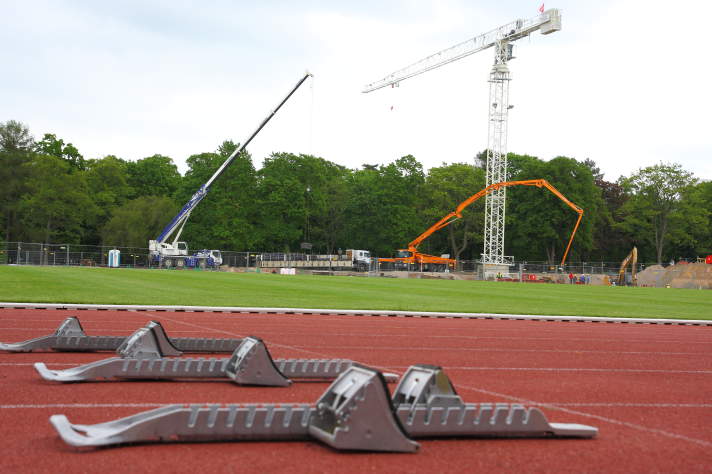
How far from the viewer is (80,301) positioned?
58.6ft

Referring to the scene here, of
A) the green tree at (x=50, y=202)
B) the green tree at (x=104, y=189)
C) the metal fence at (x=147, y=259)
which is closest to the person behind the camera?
the metal fence at (x=147, y=259)

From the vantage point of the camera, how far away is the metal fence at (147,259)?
2253 inches

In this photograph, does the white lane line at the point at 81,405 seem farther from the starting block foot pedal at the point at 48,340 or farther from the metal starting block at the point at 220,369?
the starting block foot pedal at the point at 48,340

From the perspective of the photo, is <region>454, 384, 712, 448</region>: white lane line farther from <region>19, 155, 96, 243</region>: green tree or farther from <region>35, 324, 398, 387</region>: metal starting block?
<region>19, 155, 96, 243</region>: green tree

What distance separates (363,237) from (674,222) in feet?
132

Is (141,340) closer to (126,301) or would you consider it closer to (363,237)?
(126,301)

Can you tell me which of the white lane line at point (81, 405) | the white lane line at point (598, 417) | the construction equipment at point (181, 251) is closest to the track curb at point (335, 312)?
the white lane line at point (598, 417)

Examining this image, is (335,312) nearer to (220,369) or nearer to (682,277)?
(220,369)

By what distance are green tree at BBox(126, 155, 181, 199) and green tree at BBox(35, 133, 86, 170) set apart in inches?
306

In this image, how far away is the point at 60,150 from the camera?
294ft

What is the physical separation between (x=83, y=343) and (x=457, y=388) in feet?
15.8

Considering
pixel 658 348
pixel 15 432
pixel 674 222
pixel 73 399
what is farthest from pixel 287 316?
pixel 674 222

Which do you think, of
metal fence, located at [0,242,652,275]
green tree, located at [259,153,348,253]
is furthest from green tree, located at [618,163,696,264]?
green tree, located at [259,153,348,253]

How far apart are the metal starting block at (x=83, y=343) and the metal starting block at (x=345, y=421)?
13.9ft
